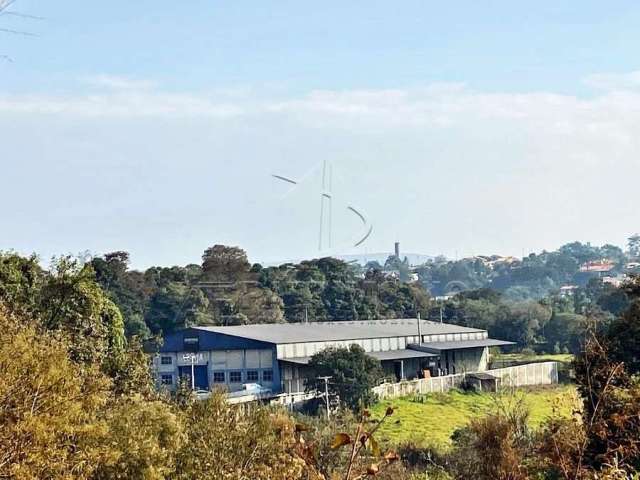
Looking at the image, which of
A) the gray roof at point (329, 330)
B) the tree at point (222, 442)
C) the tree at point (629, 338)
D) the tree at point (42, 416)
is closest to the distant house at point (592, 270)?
the gray roof at point (329, 330)

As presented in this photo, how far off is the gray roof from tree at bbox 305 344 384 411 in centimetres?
385

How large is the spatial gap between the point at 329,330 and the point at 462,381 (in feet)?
24.7

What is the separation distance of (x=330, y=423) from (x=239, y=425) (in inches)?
544

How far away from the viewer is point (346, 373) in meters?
39.0

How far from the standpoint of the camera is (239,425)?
16344 mm

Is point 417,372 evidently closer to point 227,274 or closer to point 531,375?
point 531,375

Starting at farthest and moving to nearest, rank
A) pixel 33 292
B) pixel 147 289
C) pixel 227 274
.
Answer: pixel 227 274 < pixel 147 289 < pixel 33 292

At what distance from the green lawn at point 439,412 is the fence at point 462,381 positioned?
2.20ft

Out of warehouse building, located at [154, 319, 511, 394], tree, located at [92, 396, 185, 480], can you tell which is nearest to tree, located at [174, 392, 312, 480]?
tree, located at [92, 396, 185, 480]

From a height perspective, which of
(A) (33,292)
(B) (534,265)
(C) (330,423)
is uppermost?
(B) (534,265)

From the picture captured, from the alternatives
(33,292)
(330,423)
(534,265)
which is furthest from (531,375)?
(534,265)

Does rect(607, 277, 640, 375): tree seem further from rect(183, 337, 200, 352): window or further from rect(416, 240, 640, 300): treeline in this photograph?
rect(416, 240, 640, 300): treeline

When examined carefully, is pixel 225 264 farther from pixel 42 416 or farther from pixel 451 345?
pixel 42 416

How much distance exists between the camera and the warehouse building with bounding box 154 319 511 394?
143 ft
